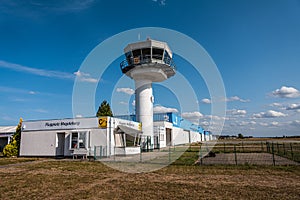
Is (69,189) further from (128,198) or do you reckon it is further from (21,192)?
(128,198)

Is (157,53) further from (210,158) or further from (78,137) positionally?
(210,158)

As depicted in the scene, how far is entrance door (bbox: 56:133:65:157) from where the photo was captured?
19369 millimetres

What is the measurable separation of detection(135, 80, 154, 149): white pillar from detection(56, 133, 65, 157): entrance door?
8899 millimetres

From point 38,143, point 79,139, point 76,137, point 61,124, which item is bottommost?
point 38,143

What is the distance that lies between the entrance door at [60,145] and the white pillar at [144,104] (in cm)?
890

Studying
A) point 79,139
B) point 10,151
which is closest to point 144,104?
point 79,139

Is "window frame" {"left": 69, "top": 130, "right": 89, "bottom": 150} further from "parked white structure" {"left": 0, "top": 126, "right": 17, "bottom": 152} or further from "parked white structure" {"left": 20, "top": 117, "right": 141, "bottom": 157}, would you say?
"parked white structure" {"left": 0, "top": 126, "right": 17, "bottom": 152}

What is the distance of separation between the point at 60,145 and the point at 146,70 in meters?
12.2

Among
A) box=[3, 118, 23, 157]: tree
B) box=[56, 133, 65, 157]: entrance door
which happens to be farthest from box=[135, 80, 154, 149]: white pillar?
box=[3, 118, 23, 157]: tree

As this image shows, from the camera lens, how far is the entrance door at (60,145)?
63.5 feet

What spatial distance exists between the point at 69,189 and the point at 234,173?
7092 mm

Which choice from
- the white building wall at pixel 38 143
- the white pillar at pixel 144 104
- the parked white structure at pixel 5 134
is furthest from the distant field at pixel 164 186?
the parked white structure at pixel 5 134

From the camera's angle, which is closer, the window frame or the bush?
the window frame

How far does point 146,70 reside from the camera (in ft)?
80.7
